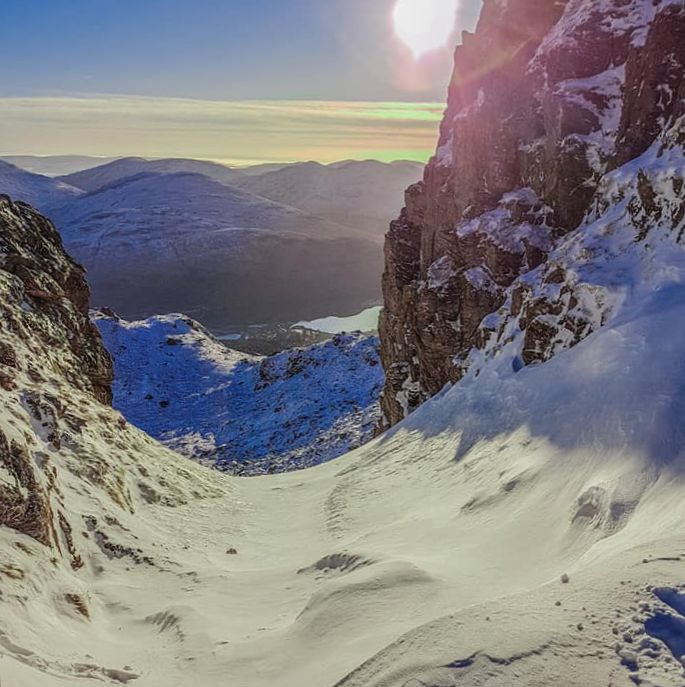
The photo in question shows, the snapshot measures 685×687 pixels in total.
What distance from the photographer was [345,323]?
152 metres

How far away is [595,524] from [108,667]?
8.95 meters

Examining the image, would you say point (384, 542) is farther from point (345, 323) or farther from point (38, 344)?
point (345, 323)

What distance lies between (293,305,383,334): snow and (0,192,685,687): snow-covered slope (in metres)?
111

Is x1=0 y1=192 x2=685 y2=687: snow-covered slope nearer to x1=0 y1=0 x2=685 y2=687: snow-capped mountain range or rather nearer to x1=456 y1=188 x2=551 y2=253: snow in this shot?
x1=0 y1=0 x2=685 y2=687: snow-capped mountain range

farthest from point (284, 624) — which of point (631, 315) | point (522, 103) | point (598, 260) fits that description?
point (522, 103)

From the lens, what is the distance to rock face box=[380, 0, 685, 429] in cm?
2569

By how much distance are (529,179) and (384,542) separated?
23.7 meters

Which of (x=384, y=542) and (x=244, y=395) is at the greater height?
(x=384, y=542)

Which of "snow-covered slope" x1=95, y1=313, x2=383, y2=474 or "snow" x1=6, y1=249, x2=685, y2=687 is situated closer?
"snow" x1=6, y1=249, x2=685, y2=687

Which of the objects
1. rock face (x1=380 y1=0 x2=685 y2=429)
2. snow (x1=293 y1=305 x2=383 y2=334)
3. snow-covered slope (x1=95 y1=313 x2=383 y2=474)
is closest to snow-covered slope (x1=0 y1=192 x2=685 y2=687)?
rock face (x1=380 y1=0 x2=685 y2=429)

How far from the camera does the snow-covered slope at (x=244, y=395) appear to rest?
179 feet

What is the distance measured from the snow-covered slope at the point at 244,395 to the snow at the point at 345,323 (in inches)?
2154

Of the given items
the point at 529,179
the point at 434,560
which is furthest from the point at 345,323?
the point at 434,560

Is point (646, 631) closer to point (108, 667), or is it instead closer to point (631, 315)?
point (108, 667)
